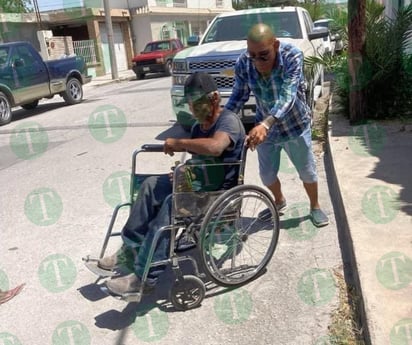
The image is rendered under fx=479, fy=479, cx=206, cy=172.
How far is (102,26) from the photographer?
27.5 m

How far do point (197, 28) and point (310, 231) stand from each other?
35366 millimetres

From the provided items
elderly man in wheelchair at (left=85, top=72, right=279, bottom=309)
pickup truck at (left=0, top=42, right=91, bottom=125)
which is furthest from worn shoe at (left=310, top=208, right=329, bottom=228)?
pickup truck at (left=0, top=42, right=91, bottom=125)

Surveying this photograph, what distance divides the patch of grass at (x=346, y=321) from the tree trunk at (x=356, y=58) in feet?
13.8

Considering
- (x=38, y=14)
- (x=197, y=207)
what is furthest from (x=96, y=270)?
(x=38, y=14)

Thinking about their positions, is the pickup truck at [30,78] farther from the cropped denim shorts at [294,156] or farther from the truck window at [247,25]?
the cropped denim shorts at [294,156]

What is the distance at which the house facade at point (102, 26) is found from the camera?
24438 millimetres

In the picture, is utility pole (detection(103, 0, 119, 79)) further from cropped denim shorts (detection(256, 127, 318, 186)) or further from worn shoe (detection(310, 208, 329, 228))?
worn shoe (detection(310, 208, 329, 228))

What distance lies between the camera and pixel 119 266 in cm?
333

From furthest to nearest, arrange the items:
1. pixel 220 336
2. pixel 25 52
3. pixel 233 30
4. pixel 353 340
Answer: pixel 25 52 → pixel 233 30 → pixel 220 336 → pixel 353 340

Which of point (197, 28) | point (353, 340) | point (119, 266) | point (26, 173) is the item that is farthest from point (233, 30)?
point (197, 28)

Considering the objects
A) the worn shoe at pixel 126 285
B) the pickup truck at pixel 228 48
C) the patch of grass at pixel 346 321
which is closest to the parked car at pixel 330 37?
the pickup truck at pixel 228 48

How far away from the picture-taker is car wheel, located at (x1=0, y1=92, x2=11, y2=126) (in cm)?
1131

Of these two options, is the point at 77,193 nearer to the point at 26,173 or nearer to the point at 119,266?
the point at 26,173

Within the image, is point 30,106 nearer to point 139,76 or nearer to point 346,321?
point 139,76
